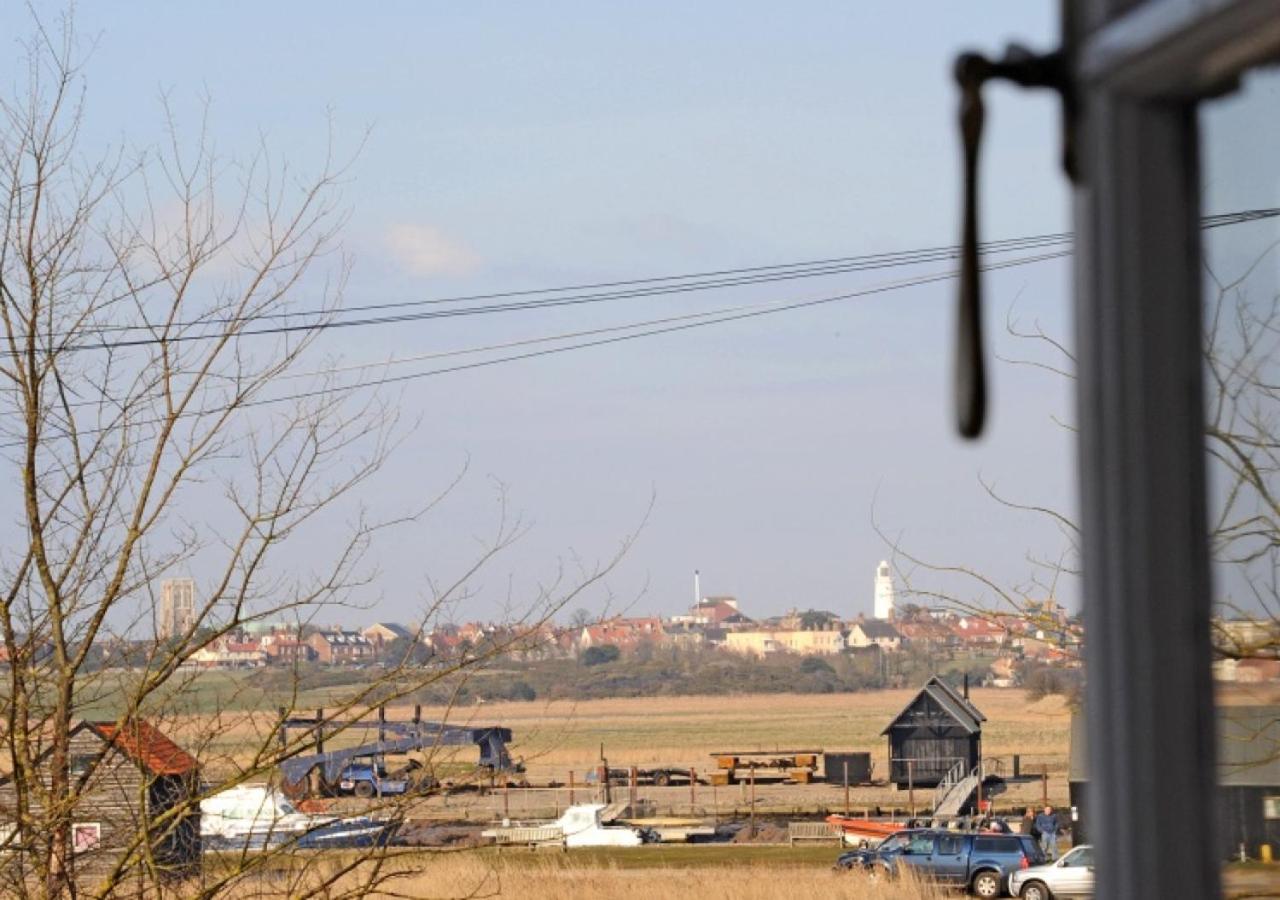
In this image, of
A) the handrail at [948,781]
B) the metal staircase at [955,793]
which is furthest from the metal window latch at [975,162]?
the handrail at [948,781]

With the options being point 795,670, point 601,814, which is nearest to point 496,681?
point 601,814

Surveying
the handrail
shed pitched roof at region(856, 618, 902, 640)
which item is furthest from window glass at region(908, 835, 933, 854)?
shed pitched roof at region(856, 618, 902, 640)

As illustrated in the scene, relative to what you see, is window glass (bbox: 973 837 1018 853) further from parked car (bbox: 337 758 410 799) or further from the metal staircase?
parked car (bbox: 337 758 410 799)

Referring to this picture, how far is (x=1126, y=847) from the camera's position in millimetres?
891

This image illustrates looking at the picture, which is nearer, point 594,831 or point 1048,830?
point 1048,830

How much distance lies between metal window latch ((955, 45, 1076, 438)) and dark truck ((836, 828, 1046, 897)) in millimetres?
21441

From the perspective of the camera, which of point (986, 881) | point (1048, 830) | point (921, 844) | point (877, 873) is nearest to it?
point (877, 873)

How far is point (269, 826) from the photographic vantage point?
24.1 ft

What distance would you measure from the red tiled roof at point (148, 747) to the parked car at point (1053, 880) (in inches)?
404

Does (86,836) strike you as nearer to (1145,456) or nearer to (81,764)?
(81,764)

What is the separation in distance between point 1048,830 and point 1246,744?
88.8ft

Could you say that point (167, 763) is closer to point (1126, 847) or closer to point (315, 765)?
point (315, 765)

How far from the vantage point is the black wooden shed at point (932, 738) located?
40031mm

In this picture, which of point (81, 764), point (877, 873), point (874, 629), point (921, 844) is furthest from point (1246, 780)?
point (874, 629)
